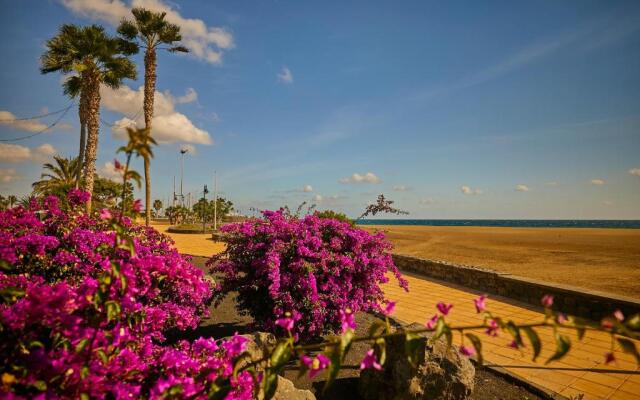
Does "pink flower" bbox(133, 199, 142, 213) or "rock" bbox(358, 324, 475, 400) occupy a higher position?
"pink flower" bbox(133, 199, 142, 213)

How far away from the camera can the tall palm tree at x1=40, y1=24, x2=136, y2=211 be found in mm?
19219

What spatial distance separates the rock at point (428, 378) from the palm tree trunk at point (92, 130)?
20636mm

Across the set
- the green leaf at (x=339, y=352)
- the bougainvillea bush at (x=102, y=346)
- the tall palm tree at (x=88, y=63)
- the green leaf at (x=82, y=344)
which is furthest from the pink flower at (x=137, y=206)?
the tall palm tree at (x=88, y=63)

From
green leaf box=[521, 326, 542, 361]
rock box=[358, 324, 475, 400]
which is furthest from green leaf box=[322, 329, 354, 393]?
rock box=[358, 324, 475, 400]

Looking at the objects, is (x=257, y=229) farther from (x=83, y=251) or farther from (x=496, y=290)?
(x=496, y=290)

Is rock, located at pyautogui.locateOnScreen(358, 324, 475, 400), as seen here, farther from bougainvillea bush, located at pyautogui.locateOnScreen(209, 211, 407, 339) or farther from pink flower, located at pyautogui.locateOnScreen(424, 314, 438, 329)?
pink flower, located at pyautogui.locateOnScreen(424, 314, 438, 329)

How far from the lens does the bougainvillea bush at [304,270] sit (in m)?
4.99

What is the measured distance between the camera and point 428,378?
3883mm

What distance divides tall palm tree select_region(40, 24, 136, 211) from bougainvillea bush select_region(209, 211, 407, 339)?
706 inches

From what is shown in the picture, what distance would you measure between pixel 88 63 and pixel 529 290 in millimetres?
24220

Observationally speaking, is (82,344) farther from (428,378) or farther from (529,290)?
(529,290)

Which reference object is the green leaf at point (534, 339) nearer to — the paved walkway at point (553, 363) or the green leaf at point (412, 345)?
the green leaf at point (412, 345)

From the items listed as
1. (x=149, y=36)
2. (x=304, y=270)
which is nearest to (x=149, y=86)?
(x=149, y=36)

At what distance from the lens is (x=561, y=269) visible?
1717 centimetres
